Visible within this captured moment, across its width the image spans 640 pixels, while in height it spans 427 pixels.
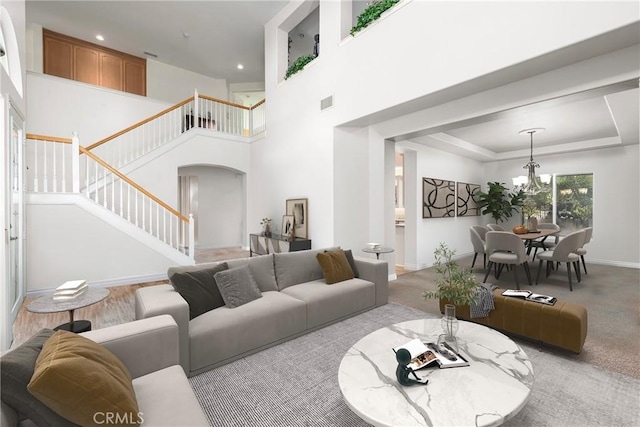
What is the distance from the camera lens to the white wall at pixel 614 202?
6.08m

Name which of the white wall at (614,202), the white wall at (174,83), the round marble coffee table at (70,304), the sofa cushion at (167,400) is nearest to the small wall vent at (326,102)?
the round marble coffee table at (70,304)

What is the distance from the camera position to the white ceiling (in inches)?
200

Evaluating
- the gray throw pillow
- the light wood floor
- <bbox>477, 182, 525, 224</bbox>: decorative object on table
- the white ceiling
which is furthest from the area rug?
<bbox>477, 182, 525, 224</bbox>: decorative object on table

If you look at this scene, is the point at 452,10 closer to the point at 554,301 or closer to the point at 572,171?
the point at 554,301

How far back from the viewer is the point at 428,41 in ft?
11.3

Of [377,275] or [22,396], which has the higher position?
[22,396]

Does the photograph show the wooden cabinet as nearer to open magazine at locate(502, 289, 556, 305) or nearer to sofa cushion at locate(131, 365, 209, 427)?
sofa cushion at locate(131, 365, 209, 427)

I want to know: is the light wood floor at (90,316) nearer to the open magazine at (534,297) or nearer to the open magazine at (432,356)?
the open magazine at (432,356)

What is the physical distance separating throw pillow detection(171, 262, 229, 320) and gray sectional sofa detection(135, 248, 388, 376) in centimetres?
5

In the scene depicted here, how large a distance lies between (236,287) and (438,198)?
5.28 meters

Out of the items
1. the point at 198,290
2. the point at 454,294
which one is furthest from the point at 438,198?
the point at 198,290

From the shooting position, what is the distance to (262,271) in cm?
318

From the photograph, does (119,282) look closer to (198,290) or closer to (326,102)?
(198,290)

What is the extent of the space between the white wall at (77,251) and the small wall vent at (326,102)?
3949 mm
